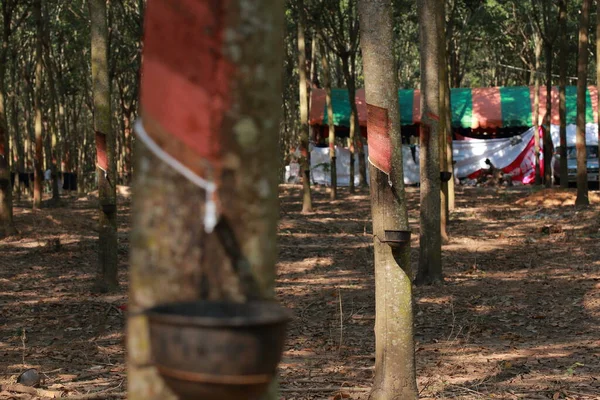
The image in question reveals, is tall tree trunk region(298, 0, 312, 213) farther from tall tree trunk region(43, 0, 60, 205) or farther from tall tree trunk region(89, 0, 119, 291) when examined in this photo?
tall tree trunk region(89, 0, 119, 291)

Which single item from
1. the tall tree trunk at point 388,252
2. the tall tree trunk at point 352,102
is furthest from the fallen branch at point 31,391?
the tall tree trunk at point 352,102

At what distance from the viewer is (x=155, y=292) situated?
7.06 feet

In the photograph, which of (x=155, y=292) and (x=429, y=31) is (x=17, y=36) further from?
(x=155, y=292)

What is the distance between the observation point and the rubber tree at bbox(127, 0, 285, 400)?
210cm

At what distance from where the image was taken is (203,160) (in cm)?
210

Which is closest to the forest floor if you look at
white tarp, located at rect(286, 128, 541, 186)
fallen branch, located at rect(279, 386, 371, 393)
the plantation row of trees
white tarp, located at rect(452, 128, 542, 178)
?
fallen branch, located at rect(279, 386, 371, 393)

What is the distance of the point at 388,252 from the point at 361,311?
13.7 ft

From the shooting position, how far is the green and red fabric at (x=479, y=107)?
107 ft

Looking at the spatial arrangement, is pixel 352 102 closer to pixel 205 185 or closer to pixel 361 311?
pixel 361 311

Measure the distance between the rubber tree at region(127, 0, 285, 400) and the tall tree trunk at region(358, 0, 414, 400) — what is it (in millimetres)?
3806

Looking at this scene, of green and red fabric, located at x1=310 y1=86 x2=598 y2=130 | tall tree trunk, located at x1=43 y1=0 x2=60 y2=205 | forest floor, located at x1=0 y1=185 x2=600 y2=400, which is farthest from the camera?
green and red fabric, located at x1=310 y1=86 x2=598 y2=130

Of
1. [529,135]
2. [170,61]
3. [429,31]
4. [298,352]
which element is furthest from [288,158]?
[170,61]

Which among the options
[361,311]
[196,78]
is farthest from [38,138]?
[196,78]

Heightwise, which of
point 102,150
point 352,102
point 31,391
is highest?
point 352,102
